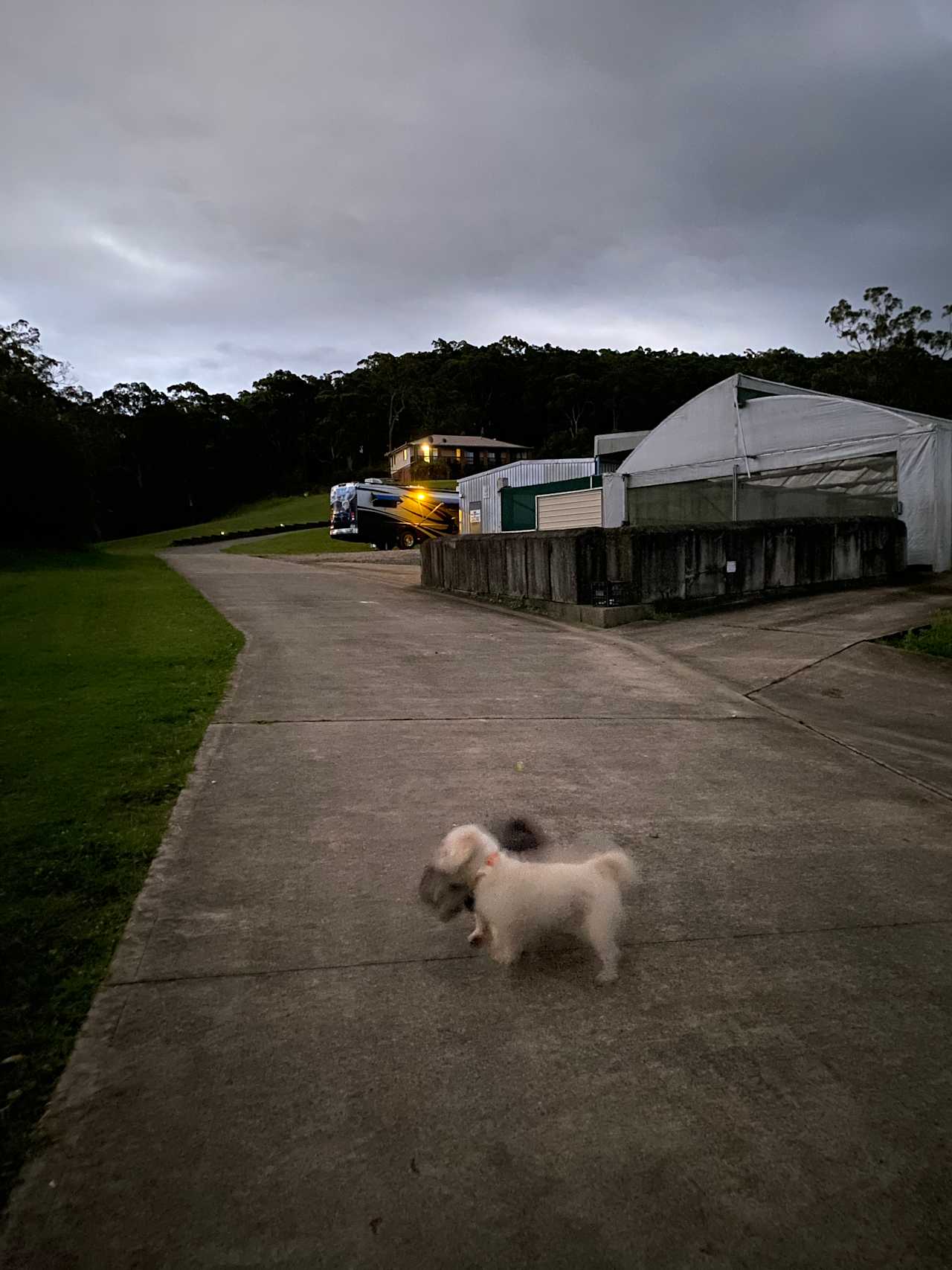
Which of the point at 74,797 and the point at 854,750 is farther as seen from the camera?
the point at 854,750

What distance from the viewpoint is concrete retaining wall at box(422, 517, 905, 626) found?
A: 12562mm

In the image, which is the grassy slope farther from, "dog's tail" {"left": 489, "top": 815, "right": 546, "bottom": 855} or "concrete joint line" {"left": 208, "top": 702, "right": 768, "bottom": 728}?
"dog's tail" {"left": 489, "top": 815, "right": 546, "bottom": 855}

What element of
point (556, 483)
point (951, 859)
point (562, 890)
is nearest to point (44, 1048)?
point (562, 890)

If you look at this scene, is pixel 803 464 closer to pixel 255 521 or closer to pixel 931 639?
pixel 931 639

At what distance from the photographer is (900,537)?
52.7 ft

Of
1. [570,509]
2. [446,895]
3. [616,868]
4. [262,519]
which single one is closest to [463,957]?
[446,895]

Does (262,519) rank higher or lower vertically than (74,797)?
higher

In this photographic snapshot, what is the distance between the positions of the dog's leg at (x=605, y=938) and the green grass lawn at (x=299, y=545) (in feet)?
116

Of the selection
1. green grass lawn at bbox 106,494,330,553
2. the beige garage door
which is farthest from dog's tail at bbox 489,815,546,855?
green grass lawn at bbox 106,494,330,553

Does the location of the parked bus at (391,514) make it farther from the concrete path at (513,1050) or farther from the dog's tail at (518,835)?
the dog's tail at (518,835)

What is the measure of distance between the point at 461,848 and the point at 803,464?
17.5 meters

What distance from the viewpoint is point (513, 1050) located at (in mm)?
2533

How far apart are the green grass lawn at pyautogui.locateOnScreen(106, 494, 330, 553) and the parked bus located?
19.5 m

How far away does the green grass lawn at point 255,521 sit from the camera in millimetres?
58500
